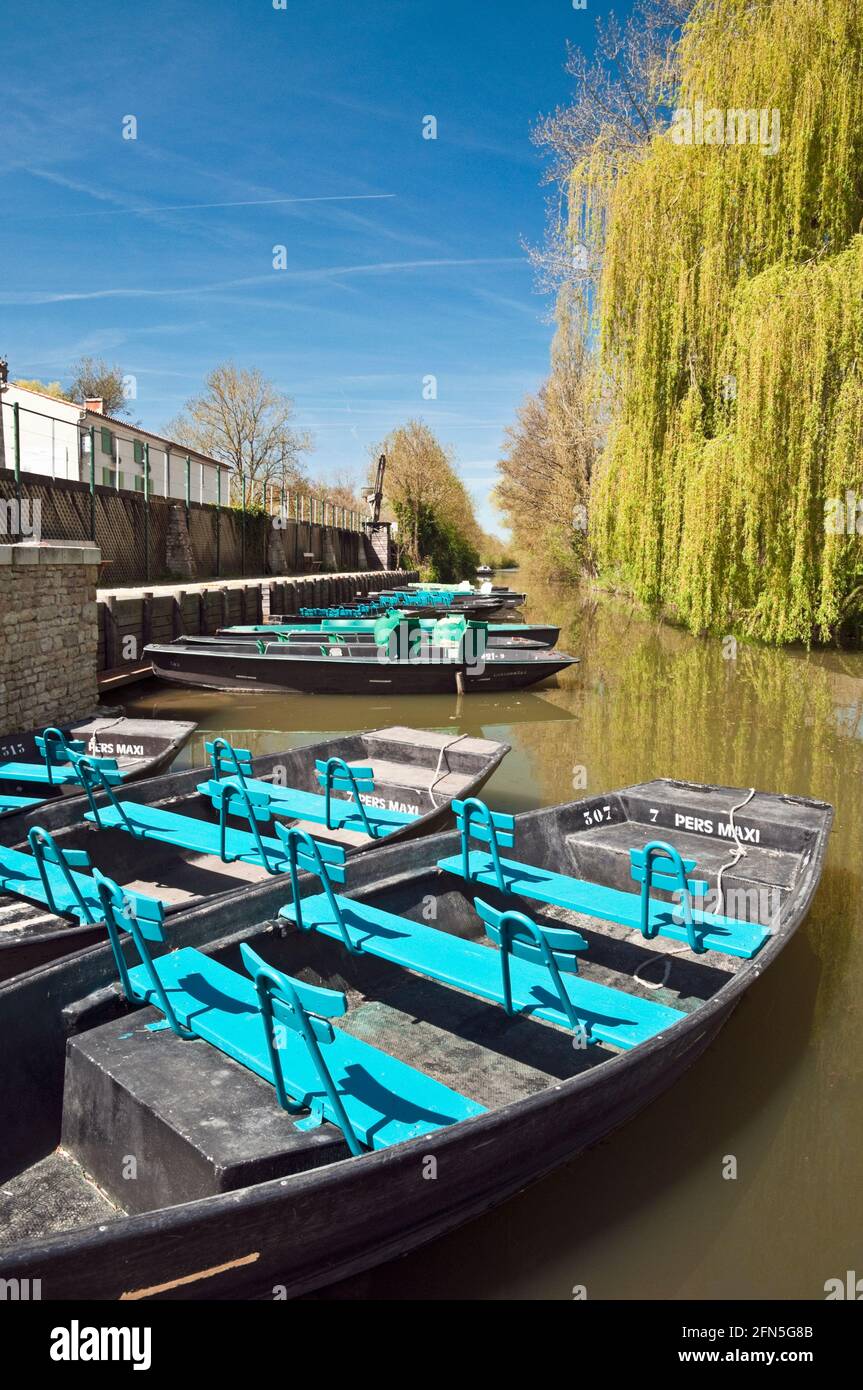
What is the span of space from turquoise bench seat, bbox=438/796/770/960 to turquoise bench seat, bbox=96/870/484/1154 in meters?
1.51

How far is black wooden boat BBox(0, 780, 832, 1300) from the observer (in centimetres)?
Result: 250

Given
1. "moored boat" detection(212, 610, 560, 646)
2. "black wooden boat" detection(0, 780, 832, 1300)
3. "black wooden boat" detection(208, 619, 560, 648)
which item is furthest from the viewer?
"moored boat" detection(212, 610, 560, 646)

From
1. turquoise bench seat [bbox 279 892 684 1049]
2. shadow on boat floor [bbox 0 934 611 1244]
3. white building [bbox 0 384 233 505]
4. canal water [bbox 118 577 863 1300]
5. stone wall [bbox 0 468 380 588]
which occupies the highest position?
white building [bbox 0 384 233 505]

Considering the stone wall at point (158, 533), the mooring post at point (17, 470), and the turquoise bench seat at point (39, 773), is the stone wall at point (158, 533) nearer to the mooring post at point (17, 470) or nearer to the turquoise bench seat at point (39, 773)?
the mooring post at point (17, 470)

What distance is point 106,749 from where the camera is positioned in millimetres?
8258

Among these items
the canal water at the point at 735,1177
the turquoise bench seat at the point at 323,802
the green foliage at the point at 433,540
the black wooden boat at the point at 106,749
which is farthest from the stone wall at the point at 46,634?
the green foliage at the point at 433,540

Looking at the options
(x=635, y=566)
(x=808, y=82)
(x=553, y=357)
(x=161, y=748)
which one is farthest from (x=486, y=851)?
(x=553, y=357)

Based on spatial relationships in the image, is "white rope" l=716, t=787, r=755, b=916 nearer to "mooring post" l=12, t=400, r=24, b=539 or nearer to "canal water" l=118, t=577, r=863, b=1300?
"canal water" l=118, t=577, r=863, b=1300

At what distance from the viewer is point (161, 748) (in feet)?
26.2

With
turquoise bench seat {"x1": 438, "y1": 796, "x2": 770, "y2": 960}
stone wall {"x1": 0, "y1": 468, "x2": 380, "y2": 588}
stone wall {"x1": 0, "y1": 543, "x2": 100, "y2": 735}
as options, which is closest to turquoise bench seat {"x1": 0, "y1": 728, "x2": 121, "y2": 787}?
stone wall {"x1": 0, "y1": 543, "x2": 100, "y2": 735}

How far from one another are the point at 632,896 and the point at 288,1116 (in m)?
2.27

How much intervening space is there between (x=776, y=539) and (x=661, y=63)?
880cm

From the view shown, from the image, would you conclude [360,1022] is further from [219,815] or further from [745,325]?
[745,325]
